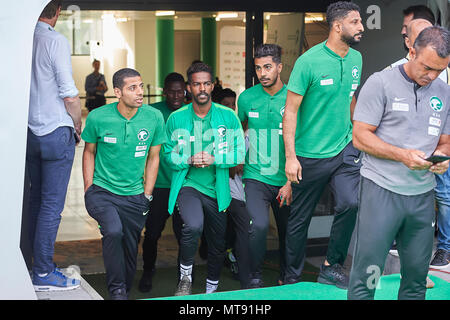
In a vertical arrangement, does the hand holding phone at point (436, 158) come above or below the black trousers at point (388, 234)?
above

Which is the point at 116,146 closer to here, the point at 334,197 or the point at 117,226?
the point at 117,226

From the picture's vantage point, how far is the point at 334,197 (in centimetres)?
522

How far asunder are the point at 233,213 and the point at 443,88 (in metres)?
2.09

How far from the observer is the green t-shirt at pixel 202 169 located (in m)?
5.52

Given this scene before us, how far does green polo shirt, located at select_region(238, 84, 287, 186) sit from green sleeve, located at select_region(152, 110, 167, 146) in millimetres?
708

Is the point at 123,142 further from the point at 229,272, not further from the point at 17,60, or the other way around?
the point at 229,272

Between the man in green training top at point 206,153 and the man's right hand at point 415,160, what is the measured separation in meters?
1.93

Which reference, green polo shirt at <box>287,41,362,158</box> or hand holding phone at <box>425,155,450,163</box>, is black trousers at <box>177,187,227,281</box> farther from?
hand holding phone at <box>425,155,450,163</box>

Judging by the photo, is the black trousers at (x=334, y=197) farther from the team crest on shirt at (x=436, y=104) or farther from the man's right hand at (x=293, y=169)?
the team crest on shirt at (x=436, y=104)

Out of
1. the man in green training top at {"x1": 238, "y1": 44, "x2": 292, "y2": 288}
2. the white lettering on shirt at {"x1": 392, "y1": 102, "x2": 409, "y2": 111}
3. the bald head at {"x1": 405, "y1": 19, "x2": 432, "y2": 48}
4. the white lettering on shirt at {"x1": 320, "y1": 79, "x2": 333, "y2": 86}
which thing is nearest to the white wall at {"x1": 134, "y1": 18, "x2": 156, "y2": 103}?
the man in green training top at {"x1": 238, "y1": 44, "x2": 292, "y2": 288}

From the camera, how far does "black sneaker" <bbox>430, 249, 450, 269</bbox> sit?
17.7ft

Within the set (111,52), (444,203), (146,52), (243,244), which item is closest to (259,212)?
(243,244)

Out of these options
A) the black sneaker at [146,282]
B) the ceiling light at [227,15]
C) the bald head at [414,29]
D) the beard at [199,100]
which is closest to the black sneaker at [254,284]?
the black sneaker at [146,282]
